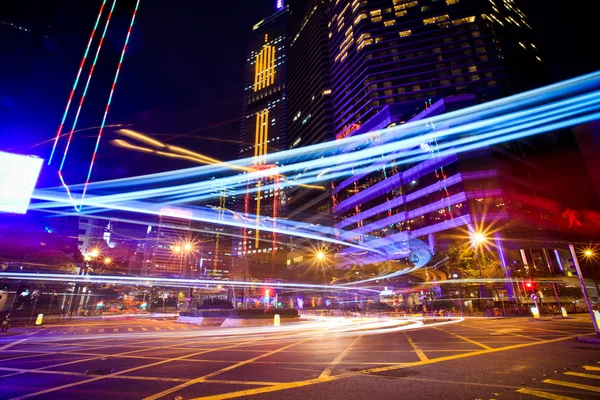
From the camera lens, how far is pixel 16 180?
14953mm

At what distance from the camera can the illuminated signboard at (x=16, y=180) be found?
1469 cm

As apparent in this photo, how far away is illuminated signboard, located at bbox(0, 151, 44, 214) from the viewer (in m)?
14.7

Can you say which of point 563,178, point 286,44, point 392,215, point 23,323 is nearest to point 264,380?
point 23,323

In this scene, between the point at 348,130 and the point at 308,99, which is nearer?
the point at 348,130

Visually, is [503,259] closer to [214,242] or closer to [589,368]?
[589,368]


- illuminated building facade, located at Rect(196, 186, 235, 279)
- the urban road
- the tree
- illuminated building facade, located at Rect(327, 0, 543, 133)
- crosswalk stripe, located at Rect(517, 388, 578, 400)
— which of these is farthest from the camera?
illuminated building facade, located at Rect(327, 0, 543, 133)

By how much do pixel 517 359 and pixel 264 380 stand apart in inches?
271

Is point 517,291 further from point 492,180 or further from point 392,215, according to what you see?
point 392,215

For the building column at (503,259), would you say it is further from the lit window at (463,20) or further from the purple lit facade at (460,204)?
the lit window at (463,20)

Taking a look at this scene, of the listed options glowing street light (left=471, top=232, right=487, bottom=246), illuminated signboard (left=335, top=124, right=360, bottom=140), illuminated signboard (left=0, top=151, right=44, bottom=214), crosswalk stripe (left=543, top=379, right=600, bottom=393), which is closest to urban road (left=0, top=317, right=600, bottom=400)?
crosswalk stripe (left=543, top=379, right=600, bottom=393)

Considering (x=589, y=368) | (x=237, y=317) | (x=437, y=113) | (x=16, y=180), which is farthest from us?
(x=437, y=113)

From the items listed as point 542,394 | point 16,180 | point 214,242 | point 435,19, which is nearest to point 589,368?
point 542,394

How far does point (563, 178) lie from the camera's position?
232 ft

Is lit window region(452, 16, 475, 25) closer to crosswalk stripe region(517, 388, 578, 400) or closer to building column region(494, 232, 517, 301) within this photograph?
building column region(494, 232, 517, 301)
